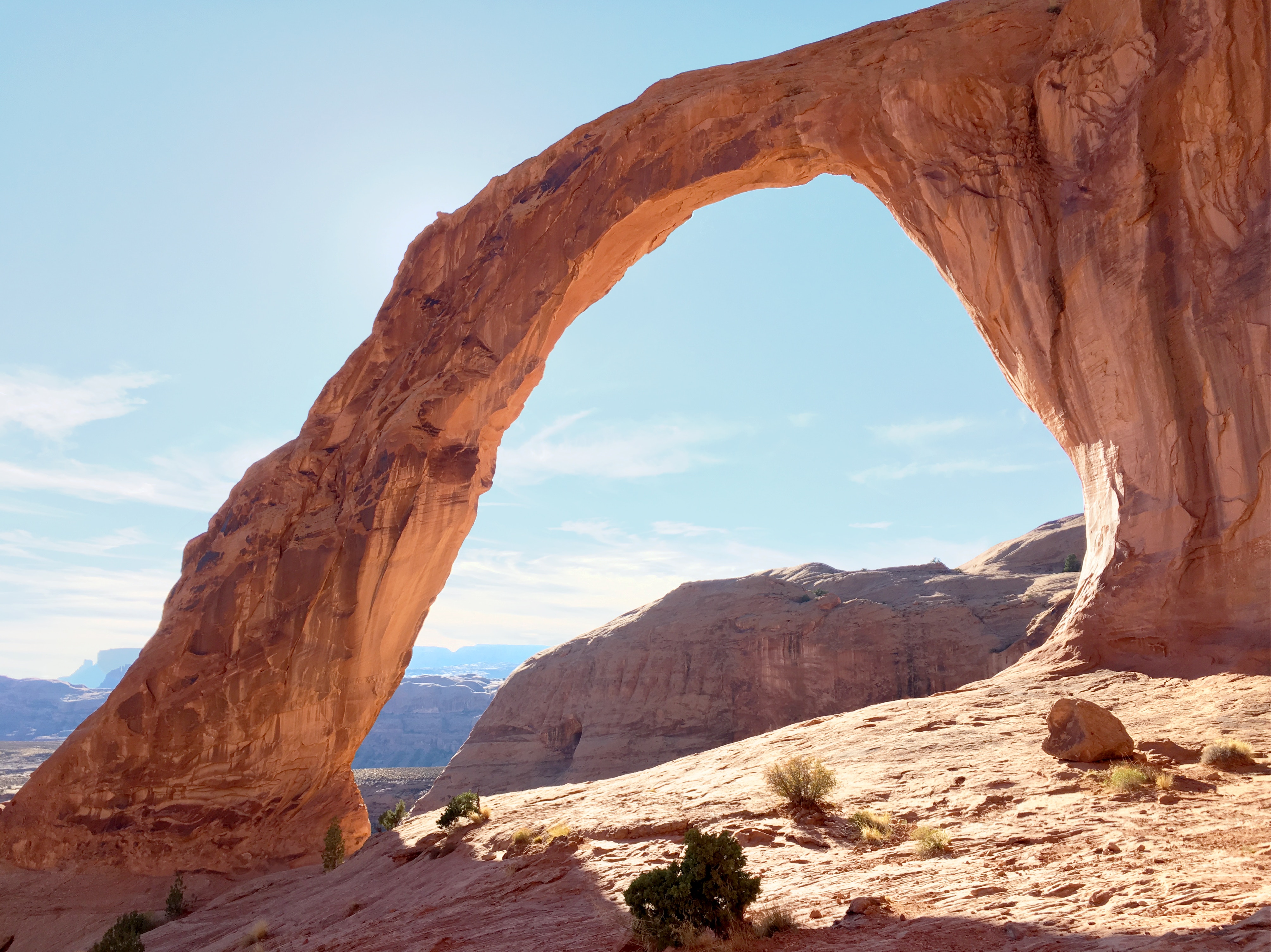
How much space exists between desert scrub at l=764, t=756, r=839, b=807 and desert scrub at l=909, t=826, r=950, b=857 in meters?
1.44

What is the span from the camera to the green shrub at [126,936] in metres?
10.2

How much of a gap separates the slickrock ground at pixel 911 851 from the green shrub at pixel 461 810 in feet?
1.12

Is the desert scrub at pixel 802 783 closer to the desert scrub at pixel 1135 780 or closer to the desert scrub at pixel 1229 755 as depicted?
the desert scrub at pixel 1135 780

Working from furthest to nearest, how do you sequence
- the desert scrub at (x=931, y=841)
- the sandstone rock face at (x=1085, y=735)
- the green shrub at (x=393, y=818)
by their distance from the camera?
the green shrub at (x=393, y=818)
the sandstone rock face at (x=1085, y=735)
the desert scrub at (x=931, y=841)

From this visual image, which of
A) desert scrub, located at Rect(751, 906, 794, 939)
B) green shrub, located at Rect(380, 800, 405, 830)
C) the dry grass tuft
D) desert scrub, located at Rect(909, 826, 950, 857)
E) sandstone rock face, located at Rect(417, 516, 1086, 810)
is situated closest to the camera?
desert scrub, located at Rect(751, 906, 794, 939)

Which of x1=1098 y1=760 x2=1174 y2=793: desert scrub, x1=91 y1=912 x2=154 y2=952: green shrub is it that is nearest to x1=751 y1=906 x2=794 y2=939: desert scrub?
x1=1098 y1=760 x2=1174 y2=793: desert scrub

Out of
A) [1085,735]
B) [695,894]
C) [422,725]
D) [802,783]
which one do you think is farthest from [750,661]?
[422,725]

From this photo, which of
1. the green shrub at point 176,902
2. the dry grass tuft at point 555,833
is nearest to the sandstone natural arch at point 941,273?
the green shrub at point 176,902

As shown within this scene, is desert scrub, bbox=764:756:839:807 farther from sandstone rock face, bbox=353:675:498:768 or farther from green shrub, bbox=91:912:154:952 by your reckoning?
sandstone rock face, bbox=353:675:498:768

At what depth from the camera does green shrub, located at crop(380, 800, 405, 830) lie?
635 inches

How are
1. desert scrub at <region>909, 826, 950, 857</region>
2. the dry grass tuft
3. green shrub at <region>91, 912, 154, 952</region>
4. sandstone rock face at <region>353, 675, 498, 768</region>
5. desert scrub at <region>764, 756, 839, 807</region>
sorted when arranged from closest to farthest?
desert scrub at <region>909, 826, 950, 857</region> → desert scrub at <region>764, 756, 839, 807</region> → the dry grass tuft → green shrub at <region>91, 912, 154, 952</region> → sandstone rock face at <region>353, 675, 498, 768</region>

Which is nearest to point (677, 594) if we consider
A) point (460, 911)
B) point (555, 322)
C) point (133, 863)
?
point (555, 322)

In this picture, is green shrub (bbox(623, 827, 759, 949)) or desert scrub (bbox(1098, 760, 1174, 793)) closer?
green shrub (bbox(623, 827, 759, 949))

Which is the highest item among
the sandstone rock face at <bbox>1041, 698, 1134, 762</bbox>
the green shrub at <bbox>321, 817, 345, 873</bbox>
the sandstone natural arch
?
the sandstone natural arch
